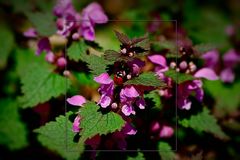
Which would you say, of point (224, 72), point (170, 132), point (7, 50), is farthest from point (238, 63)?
point (7, 50)

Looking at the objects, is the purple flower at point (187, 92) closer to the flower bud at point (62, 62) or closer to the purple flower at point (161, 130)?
the purple flower at point (161, 130)

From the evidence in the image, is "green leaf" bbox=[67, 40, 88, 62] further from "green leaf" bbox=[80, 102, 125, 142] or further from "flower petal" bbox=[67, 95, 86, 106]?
"green leaf" bbox=[80, 102, 125, 142]

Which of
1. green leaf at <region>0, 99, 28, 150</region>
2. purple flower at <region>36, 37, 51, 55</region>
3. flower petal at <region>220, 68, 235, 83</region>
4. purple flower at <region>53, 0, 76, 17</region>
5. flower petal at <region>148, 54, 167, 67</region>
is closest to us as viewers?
flower petal at <region>148, 54, 167, 67</region>

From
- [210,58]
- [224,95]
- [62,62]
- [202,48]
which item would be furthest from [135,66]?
[224,95]

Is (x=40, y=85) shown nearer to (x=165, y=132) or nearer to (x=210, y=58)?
(x=165, y=132)

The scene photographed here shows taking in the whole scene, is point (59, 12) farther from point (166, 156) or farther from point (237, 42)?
point (237, 42)

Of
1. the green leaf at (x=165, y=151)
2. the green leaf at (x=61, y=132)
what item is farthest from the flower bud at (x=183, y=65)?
Result: the green leaf at (x=61, y=132)

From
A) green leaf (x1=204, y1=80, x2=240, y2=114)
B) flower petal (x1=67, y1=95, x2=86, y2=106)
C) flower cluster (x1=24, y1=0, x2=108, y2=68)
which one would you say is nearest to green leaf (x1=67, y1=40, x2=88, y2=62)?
flower cluster (x1=24, y1=0, x2=108, y2=68)
